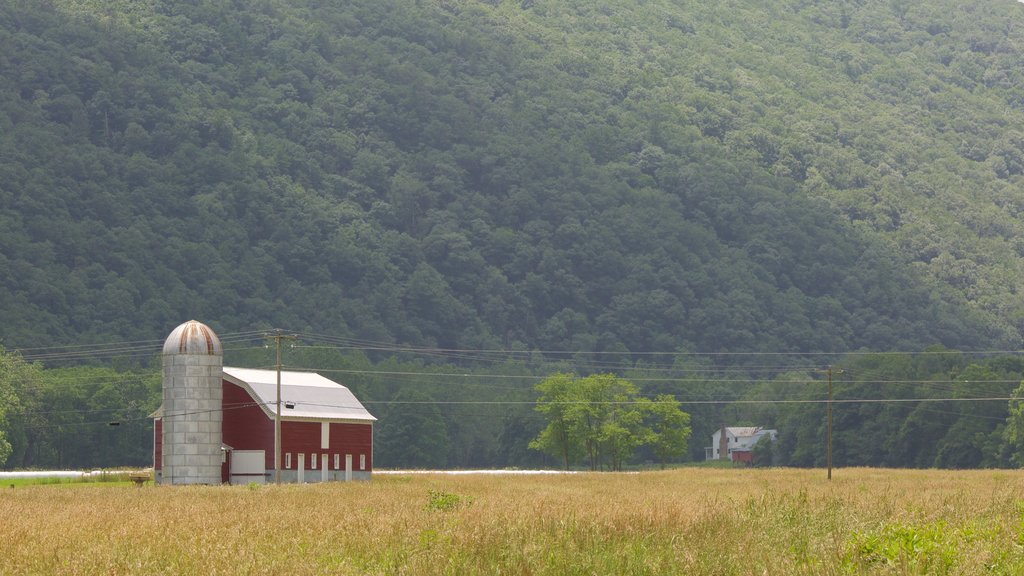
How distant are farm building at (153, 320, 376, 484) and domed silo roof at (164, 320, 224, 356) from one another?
0.19 feet

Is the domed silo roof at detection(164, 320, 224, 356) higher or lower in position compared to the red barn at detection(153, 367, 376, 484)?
higher

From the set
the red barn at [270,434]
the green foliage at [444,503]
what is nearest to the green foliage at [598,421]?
the red barn at [270,434]

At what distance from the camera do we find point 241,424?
81812 mm

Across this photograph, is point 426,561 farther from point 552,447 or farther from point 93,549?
point 552,447

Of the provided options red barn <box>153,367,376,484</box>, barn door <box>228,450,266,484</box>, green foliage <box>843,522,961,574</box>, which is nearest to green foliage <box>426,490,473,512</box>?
green foliage <box>843,522,961,574</box>

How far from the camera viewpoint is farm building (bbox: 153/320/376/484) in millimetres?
78438

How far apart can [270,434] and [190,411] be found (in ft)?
16.6

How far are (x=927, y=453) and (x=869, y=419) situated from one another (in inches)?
333

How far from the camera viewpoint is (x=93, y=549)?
69.5 ft

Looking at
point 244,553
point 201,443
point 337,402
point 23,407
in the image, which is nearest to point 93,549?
point 244,553

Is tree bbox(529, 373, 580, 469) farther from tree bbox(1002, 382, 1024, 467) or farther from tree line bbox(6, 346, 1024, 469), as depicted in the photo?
tree bbox(1002, 382, 1024, 467)

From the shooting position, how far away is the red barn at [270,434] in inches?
3196

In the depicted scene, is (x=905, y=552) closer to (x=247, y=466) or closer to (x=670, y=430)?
(x=247, y=466)

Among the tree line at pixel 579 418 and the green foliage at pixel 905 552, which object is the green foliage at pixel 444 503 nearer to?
the green foliage at pixel 905 552
